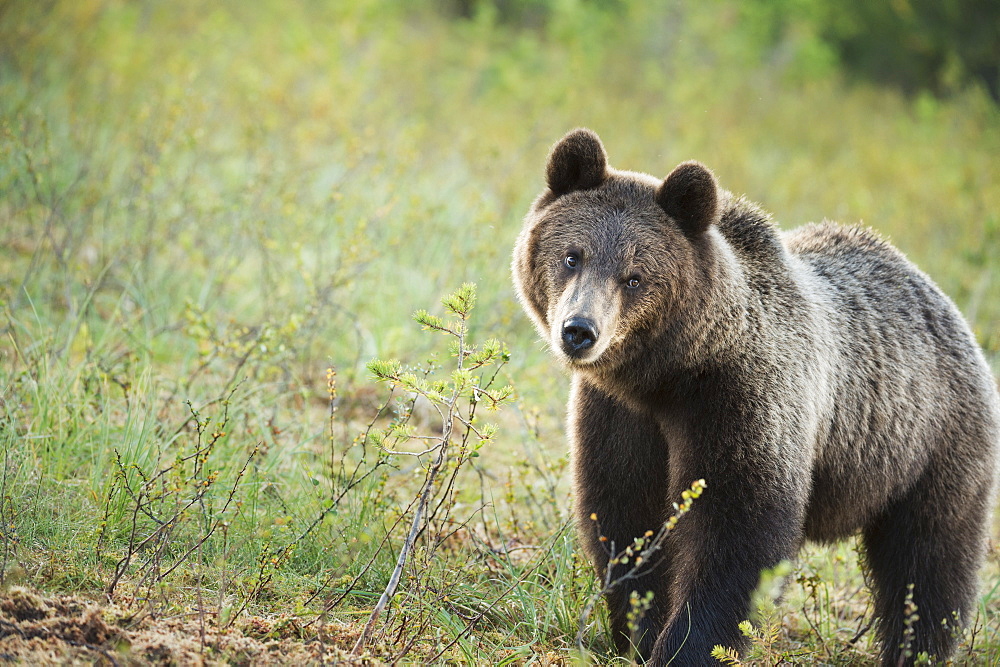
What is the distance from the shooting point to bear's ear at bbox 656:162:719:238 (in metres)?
3.94

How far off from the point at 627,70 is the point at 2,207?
1237 cm

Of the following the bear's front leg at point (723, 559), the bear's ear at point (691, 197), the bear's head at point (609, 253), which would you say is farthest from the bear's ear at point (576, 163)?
the bear's front leg at point (723, 559)

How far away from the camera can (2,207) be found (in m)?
7.21

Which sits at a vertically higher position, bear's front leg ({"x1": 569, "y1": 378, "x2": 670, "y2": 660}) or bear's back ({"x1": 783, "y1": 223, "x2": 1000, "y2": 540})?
bear's back ({"x1": 783, "y1": 223, "x2": 1000, "y2": 540})

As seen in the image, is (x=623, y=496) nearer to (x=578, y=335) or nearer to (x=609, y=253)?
(x=578, y=335)

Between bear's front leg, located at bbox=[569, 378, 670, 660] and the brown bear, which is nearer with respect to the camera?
the brown bear

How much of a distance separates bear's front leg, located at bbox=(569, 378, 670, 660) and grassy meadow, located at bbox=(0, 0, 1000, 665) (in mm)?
242

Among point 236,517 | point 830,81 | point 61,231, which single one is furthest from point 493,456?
point 830,81

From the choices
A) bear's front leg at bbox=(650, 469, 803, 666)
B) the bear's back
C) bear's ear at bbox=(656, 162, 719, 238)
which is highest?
bear's ear at bbox=(656, 162, 719, 238)

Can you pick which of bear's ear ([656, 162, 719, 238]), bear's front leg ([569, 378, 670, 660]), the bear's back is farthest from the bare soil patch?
the bear's back

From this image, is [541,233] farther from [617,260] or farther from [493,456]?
[493,456]

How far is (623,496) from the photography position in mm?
4199

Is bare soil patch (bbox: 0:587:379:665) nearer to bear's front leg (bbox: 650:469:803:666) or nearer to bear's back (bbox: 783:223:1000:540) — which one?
bear's front leg (bbox: 650:469:803:666)

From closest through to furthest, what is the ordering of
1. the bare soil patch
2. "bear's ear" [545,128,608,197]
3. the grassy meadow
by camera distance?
the bare soil patch
the grassy meadow
"bear's ear" [545,128,608,197]
